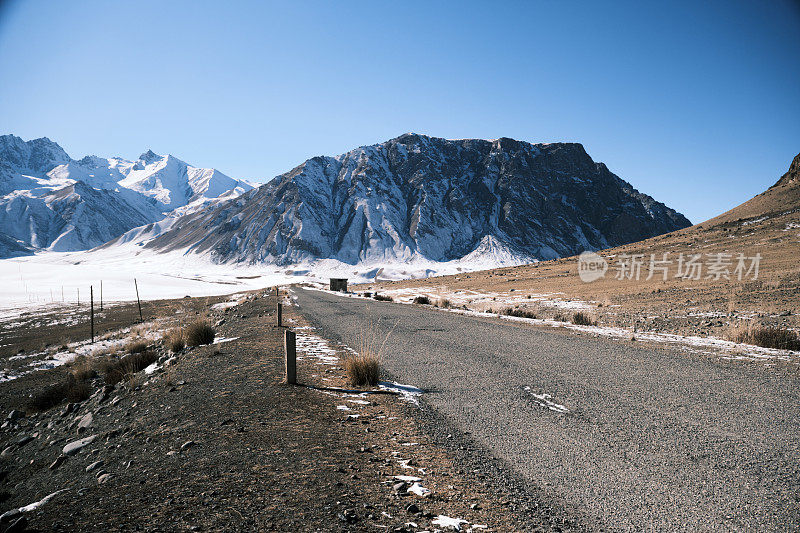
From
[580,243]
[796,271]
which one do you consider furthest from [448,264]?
[796,271]

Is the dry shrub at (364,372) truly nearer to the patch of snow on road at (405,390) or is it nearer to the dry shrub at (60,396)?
the patch of snow on road at (405,390)

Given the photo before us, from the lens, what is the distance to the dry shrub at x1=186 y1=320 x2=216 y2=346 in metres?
11.7

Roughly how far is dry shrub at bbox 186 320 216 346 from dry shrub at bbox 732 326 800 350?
14906mm

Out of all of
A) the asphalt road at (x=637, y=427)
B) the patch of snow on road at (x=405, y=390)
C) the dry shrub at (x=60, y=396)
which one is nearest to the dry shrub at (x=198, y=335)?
the dry shrub at (x=60, y=396)

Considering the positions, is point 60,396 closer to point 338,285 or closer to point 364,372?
point 364,372

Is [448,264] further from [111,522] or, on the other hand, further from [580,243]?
[111,522]

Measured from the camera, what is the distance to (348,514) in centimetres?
301

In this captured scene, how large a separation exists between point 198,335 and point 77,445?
5683mm

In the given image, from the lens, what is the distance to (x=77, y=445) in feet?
20.5

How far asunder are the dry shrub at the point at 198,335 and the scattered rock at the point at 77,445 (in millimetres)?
5394

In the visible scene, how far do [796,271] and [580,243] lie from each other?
6715 inches

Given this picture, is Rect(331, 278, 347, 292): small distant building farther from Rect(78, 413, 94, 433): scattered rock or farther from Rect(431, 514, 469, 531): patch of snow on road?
Rect(431, 514, 469, 531): patch of snow on road

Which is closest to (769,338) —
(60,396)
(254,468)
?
(254,468)

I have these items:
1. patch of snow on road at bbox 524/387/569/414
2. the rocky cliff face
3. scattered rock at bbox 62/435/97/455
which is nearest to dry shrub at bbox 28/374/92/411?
scattered rock at bbox 62/435/97/455
